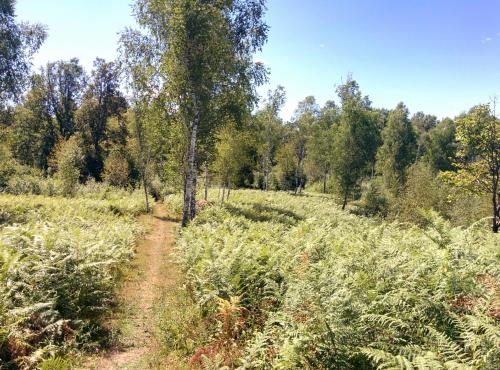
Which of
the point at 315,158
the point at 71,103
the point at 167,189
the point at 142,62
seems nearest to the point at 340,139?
the point at 315,158

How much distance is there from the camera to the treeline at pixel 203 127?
19.4m

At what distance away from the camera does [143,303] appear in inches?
365

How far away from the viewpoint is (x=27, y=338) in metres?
6.05

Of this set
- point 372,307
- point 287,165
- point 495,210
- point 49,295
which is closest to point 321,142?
point 287,165

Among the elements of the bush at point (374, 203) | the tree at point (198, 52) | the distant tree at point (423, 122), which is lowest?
the bush at point (374, 203)

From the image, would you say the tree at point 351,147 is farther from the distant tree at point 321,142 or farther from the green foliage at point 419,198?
the green foliage at point 419,198

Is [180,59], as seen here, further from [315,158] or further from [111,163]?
[315,158]

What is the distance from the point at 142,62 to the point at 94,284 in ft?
58.4

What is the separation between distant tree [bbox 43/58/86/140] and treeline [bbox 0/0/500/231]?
0.15 meters

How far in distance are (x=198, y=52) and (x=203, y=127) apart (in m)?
4.33

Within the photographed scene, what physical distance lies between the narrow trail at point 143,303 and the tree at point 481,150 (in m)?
19.3

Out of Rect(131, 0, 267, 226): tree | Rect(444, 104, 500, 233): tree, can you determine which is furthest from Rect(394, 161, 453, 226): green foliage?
Rect(131, 0, 267, 226): tree

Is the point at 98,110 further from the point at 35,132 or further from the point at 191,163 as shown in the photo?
the point at 191,163

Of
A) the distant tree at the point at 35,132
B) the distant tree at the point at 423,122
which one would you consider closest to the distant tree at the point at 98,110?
the distant tree at the point at 35,132
